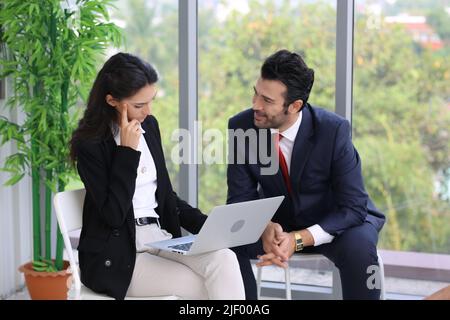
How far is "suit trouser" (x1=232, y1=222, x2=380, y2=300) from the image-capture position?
2789 mm

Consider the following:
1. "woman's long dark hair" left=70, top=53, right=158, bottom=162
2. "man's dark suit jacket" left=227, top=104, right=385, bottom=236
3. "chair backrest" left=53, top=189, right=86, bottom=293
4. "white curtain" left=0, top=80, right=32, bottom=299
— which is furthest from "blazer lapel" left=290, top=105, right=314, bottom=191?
"white curtain" left=0, top=80, right=32, bottom=299

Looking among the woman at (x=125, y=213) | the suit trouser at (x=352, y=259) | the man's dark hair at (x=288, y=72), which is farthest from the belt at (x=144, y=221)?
the man's dark hair at (x=288, y=72)

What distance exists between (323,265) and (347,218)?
842mm

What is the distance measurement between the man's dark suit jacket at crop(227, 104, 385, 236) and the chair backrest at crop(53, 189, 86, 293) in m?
0.66

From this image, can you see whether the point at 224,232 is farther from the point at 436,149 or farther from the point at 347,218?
the point at 436,149

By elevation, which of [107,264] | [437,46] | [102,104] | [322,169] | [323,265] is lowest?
[323,265]

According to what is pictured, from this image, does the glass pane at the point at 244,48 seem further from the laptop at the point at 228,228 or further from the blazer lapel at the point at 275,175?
the laptop at the point at 228,228

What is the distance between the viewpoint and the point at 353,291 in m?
2.79

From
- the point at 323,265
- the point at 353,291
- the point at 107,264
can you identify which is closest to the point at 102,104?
the point at 107,264

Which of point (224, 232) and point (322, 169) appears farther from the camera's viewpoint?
point (322, 169)

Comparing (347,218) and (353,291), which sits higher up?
(347,218)

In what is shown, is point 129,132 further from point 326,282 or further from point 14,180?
point 326,282

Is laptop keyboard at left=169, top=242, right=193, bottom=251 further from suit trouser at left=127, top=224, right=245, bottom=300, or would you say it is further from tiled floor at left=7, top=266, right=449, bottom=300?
tiled floor at left=7, top=266, right=449, bottom=300

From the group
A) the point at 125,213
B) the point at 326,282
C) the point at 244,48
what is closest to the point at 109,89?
the point at 125,213
